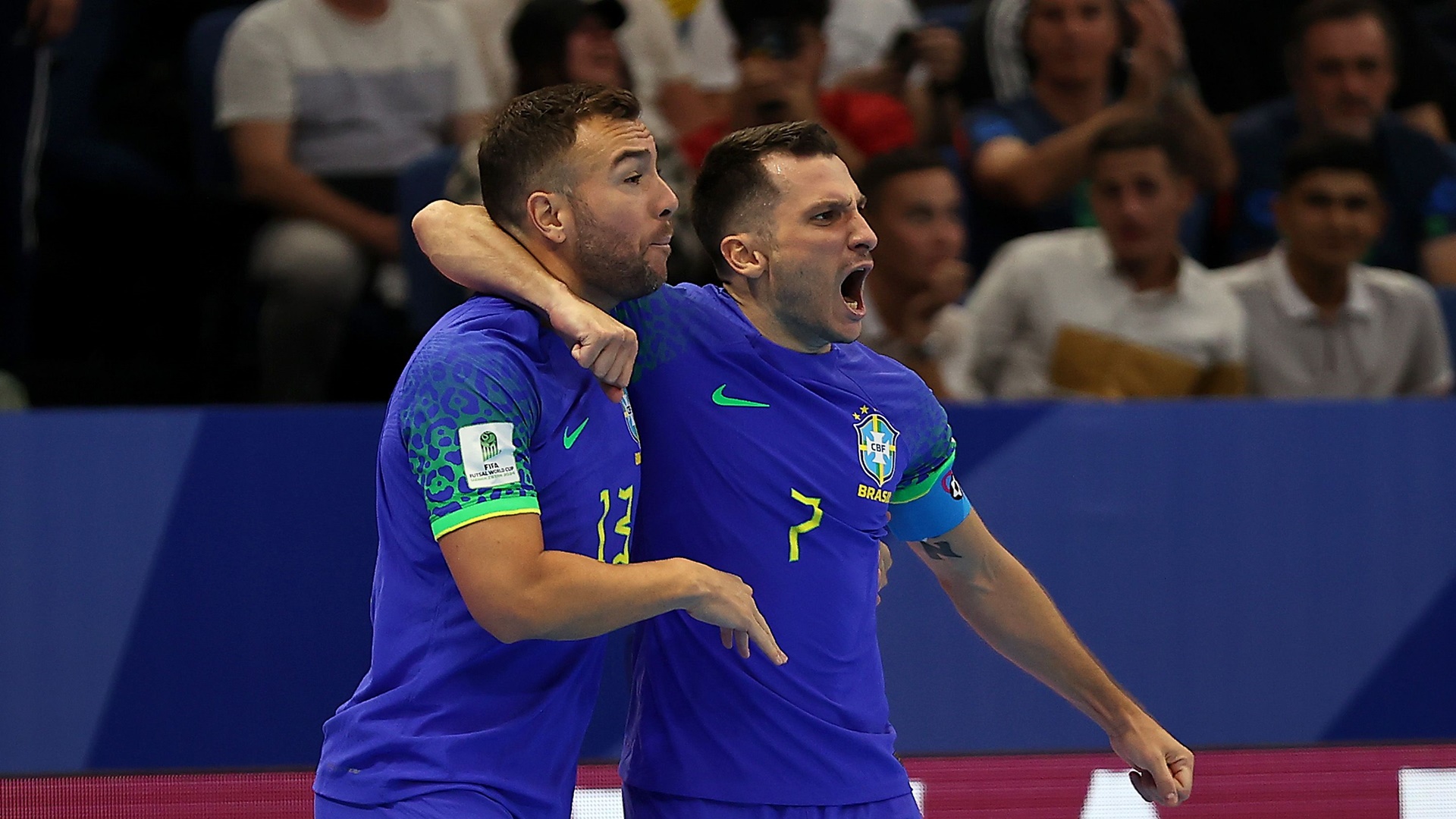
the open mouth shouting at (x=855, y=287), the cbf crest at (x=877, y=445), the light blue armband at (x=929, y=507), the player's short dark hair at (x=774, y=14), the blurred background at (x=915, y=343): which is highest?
the open mouth shouting at (x=855, y=287)

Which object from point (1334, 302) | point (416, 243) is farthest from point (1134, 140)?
point (416, 243)

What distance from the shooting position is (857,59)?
6730 mm

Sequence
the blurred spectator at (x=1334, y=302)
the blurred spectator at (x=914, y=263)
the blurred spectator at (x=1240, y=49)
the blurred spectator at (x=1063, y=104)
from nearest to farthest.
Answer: the blurred spectator at (x=914, y=263) < the blurred spectator at (x=1334, y=302) < the blurred spectator at (x=1063, y=104) < the blurred spectator at (x=1240, y=49)

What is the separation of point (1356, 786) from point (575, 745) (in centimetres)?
228

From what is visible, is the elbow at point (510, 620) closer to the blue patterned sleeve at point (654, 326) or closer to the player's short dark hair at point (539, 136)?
the blue patterned sleeve at point (654, 326)

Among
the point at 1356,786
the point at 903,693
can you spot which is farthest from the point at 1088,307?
the point at 1356,786

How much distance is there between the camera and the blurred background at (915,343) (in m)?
4.70

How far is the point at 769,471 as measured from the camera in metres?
2.89

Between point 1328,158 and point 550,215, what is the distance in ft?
12.9

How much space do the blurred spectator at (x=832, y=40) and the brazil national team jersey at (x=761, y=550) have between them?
3.75 meters

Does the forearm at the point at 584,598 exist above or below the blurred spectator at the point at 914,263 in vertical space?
above

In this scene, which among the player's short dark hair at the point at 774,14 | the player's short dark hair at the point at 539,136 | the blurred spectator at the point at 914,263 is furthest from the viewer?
the player's short dark hair at the point at 774,14

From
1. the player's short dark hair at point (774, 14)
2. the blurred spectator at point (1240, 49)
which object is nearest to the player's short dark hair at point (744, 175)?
the player's short dark hair at point (774, 14)

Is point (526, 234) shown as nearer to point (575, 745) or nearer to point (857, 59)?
point (575, 745)
